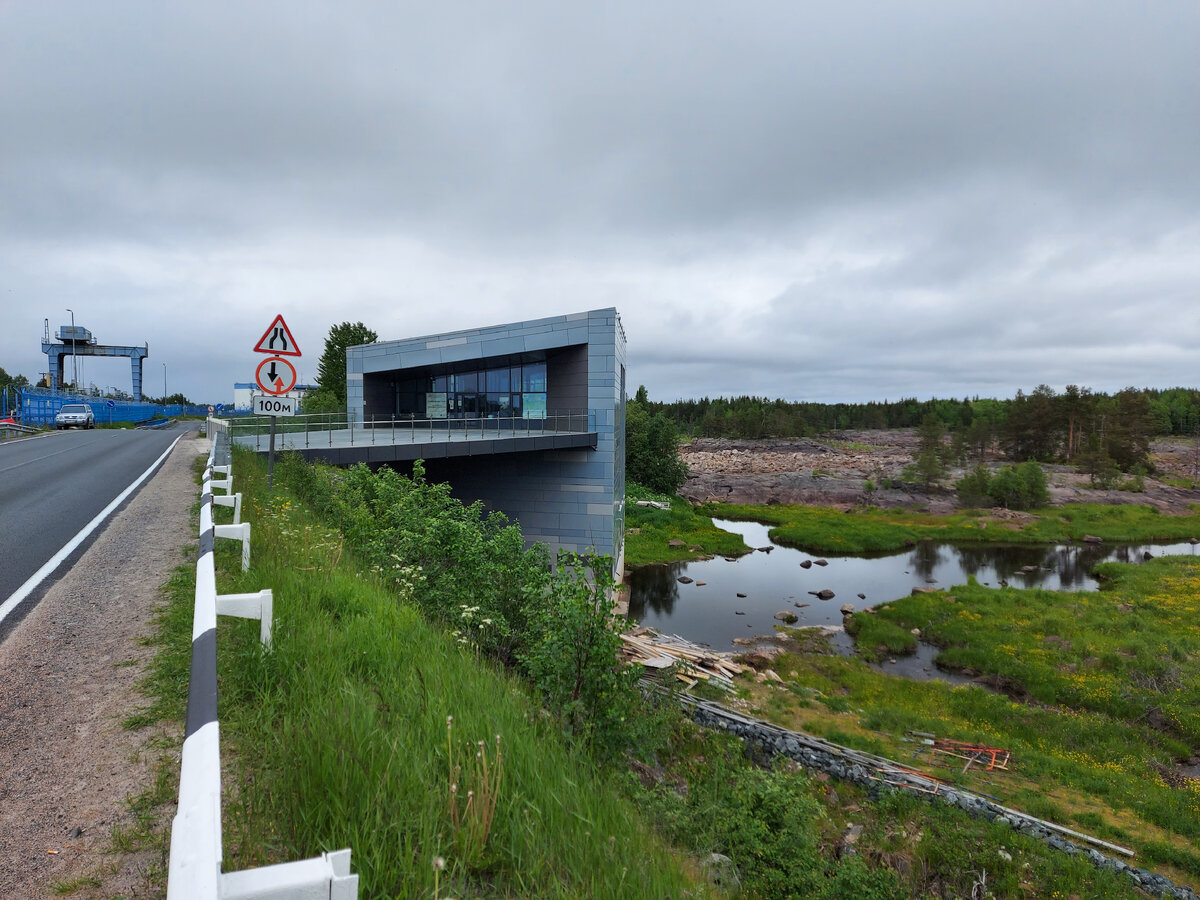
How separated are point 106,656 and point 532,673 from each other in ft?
11.3

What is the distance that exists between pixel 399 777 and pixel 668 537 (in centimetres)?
4057

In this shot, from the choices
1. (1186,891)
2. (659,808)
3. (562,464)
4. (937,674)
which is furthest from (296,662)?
(937,674)

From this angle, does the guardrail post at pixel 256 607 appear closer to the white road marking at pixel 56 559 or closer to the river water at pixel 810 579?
the white road marking at pixel 56 559

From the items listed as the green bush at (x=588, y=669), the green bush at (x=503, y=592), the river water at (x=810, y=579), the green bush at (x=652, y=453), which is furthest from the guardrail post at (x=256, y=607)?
the green bush at (x=652, y=453)

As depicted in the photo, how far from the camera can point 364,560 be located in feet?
29.0

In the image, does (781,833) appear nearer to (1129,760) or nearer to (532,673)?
(532,673)

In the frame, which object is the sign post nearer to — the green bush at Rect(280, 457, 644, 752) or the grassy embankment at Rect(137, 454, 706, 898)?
the green bush at Rect(280, 457, 644, 752)

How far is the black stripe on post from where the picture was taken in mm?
2066

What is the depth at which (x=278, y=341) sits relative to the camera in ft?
35.4

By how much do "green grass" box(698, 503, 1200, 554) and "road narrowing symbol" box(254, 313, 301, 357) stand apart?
137ft

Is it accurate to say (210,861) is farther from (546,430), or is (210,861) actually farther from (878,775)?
(546,430)

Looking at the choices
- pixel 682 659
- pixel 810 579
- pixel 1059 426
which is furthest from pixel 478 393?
pixel 1059 426

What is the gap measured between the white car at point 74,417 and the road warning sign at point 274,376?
4471cm

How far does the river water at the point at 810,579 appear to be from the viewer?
27859 millimetres
